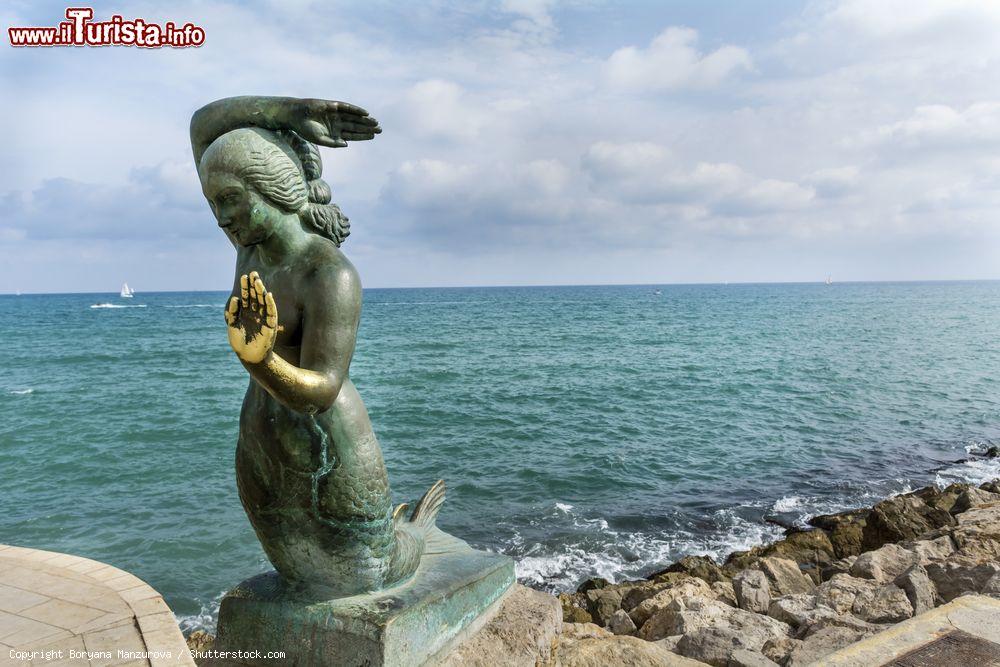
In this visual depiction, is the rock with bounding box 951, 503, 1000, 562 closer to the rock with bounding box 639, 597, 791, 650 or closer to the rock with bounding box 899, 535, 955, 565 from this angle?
the rock with bounding box 899, 535, 955, 565

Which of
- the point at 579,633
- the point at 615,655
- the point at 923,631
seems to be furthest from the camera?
the point at 579,633

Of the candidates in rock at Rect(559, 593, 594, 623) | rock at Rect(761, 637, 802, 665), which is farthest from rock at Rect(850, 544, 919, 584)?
rock at Rect(559, 593, 594, 623)

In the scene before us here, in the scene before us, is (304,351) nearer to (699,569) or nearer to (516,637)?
(516,637)

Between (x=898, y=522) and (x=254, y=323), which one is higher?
(x=254, y=323)

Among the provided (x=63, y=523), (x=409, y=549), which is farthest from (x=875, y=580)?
(x=63, y=523)

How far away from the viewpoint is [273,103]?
9.19 feet

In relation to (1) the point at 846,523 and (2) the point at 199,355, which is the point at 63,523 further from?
(2) the point at 199,355

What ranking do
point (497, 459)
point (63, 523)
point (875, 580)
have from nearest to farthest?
point (875, 580) < point (63, 523) < point (497, 459)

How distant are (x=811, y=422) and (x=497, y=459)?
8761mm

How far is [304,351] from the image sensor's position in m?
2.56

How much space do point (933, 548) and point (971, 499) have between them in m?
3.34

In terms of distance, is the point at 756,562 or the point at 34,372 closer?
the point at 756,562

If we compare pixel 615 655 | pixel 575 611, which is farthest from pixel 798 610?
pixel 615 655

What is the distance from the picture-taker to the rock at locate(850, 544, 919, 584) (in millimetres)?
6867
